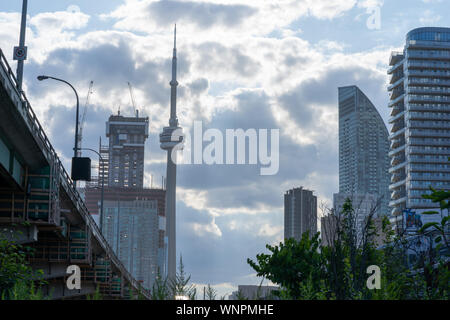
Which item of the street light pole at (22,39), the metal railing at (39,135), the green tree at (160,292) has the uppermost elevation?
the street light pole at (22,39)

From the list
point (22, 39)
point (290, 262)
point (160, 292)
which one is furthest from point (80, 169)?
point (160, 292)

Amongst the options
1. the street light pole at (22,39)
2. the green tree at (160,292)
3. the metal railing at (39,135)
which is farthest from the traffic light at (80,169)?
the green tree at (160,292)

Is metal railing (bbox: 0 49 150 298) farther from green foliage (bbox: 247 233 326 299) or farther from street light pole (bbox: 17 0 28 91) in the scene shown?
green foliage (bbox: 247 233 326 299)

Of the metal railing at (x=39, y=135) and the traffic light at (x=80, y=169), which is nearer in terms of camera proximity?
the metal railing at (x=39, y=135)

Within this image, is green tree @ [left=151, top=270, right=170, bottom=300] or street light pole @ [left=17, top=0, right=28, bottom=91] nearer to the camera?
green tree @ [left=151, top=270, right=170, bottom=300]

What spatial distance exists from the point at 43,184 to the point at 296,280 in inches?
819

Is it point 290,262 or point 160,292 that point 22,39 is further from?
point 160,292

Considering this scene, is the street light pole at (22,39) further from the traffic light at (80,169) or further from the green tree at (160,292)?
the green tree at (160,292)

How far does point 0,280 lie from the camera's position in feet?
70.4

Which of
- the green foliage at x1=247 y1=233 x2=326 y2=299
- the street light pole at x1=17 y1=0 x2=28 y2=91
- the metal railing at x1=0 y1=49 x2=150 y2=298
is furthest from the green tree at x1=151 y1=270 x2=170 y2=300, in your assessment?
the green foliage at x1=247 y1=233 x2=326 y2=299

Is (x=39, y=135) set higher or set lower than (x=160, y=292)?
higher
